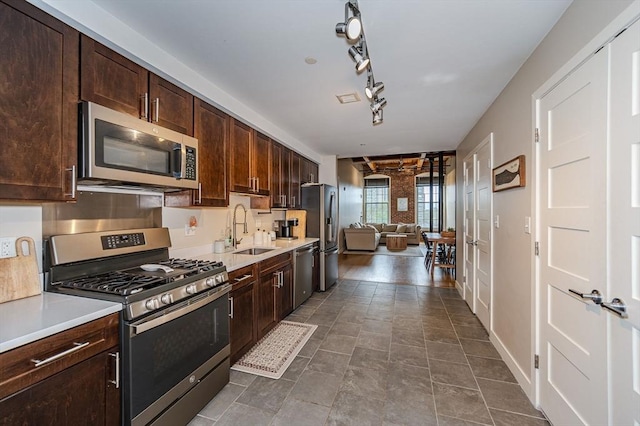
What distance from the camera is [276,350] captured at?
A: 270 cm

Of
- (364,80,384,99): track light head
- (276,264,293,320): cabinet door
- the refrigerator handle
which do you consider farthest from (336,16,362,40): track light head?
the refrigerator handle

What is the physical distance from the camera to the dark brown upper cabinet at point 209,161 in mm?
2375

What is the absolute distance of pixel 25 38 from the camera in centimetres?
132

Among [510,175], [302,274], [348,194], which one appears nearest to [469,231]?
[510,175]

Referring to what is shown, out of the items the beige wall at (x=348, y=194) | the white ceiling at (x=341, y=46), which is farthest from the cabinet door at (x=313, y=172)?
the beige wall at (x=348, y=194)

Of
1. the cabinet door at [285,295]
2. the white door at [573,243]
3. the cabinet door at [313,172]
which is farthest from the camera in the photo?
the cabinet door at [313,172]

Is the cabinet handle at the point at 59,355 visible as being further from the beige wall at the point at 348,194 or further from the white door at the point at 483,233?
the beige wall at the point at 348,194

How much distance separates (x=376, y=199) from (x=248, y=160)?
10129 millimetres

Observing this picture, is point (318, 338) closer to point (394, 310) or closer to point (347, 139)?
point (394, 310)

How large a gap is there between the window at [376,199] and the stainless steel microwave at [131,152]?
11.0 m

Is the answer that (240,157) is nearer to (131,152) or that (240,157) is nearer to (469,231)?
(131,152)

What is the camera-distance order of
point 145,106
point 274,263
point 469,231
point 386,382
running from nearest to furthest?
point 145,106, point 386,382, point 274,263, point 469,231

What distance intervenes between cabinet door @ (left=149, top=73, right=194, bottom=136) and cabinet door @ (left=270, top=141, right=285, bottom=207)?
4.96 ft

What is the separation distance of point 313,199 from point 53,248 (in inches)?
134
